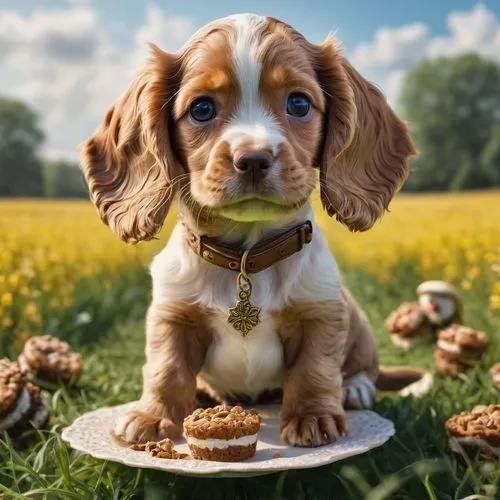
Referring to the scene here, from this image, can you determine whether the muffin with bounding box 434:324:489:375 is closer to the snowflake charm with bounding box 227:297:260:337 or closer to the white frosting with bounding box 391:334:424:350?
the white frosting with bounding box 391:334:424:350

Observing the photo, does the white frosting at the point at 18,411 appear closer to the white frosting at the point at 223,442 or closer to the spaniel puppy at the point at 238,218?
the spaniel puppy at the point at 238,218

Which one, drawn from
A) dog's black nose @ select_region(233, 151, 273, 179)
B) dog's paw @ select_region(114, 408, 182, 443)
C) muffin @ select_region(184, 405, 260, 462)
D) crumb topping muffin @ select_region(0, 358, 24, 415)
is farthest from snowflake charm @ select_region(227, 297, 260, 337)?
crumb topping muffin @ select_region(0, 358, 24, 415)

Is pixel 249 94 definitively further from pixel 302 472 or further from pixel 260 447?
pixel 302 472

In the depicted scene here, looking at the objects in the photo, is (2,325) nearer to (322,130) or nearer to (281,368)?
A: (281,368)

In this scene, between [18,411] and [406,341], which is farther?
[406,341]

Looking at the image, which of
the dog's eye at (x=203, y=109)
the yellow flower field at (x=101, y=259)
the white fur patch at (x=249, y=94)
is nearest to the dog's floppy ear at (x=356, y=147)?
the white fur patch at (x=249, y=94)

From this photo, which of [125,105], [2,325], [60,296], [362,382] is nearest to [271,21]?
[125,105]

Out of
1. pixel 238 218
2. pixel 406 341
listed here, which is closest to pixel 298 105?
pixel 238 218
